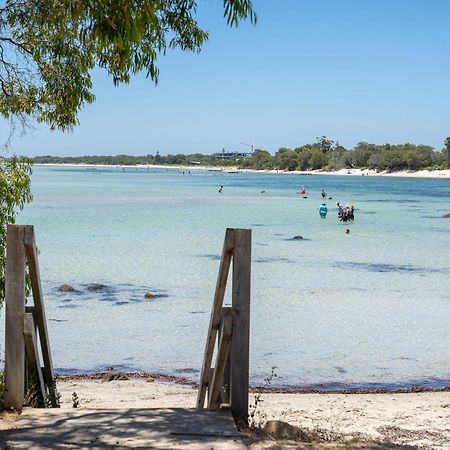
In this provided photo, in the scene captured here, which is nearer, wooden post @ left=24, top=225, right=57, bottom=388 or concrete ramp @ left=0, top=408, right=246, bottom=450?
concrete ramp @ left=0, top=408, right=246, bottom=450

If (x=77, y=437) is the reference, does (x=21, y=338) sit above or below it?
above

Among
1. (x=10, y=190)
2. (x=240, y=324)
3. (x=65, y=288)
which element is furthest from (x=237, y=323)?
(x=65, y=288)

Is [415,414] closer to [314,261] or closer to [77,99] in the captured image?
[77,99]

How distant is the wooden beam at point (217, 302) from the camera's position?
557 centimetres

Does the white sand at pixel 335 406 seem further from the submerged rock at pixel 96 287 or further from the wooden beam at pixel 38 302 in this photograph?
the submerged rock at pixel 96 287

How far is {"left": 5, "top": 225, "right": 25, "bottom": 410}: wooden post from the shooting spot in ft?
18.7

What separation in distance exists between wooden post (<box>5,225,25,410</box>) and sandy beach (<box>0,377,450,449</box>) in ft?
7.44

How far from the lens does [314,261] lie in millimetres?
29094

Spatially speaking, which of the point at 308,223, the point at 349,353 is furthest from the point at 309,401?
the point at 308,223

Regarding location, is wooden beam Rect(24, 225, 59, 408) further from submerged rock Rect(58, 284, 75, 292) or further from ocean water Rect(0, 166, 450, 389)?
submerged rock Rect(58, 284, 75, 292)

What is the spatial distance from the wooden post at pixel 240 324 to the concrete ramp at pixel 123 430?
0.48 feet

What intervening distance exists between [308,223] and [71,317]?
3212 centimetres

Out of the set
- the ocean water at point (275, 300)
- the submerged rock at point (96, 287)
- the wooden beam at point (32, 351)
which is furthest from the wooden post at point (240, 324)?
the submerged rock at point (96, 287)

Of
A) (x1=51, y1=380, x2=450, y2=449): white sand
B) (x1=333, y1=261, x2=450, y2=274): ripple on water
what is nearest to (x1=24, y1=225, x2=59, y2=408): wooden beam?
(x1=51, y1=380, x2=450, y2=449): white sand
